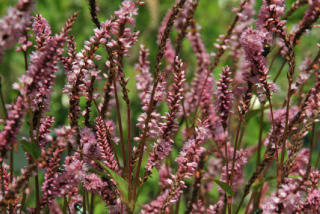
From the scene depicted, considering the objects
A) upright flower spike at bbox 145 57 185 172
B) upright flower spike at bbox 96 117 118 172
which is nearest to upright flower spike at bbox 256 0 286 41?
upright flower spike at bbox 145 57 185 172

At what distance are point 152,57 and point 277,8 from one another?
3000mm

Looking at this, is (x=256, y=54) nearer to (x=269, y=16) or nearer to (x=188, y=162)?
(x=269, y=16)

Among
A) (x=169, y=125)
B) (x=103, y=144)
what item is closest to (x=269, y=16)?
(x=169, y=125)

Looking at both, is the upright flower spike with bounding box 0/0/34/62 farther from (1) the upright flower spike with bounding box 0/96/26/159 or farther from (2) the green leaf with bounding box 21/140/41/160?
(2) the green leaf with bounding box 21/140/41/160

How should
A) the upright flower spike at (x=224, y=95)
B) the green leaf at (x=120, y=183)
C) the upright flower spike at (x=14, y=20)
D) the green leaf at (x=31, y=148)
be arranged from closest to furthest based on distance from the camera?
the upright flower spike at (x=14, y=20) < the green leaf at (x=31, y=148) < the green leaf at (x=120, y=183) < the upright flower spike at (x=224, y=95)

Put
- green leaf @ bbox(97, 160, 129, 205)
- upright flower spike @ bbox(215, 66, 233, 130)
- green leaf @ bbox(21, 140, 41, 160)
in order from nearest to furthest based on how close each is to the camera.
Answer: green leaf @ bbox(21, 140, 41, 160), green leaf @ bbox(97, 160, 129, 205), upright flower spike @ bbox(215, 66, 233, 130)

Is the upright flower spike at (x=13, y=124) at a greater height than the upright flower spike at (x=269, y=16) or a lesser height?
lesser

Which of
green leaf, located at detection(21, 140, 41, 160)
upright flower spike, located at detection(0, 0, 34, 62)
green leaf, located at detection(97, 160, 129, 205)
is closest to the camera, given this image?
upright flower spike, located at detection(0, 0, 34, 62)

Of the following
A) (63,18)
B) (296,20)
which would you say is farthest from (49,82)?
(63,18)

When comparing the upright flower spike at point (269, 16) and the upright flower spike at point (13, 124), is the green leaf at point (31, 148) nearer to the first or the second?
the upright flower spike at point (13, 124)

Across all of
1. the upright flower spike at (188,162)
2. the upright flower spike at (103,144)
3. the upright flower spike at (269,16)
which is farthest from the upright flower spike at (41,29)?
the upright flower spike at (269,16)

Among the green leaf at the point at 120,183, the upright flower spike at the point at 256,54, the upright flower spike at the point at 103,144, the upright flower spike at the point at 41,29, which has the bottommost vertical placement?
the green leaf at the point at 120,183

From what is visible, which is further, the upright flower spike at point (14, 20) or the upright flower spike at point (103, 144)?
the upright flower spike at point (103, 144)

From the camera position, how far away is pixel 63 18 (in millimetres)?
3783
